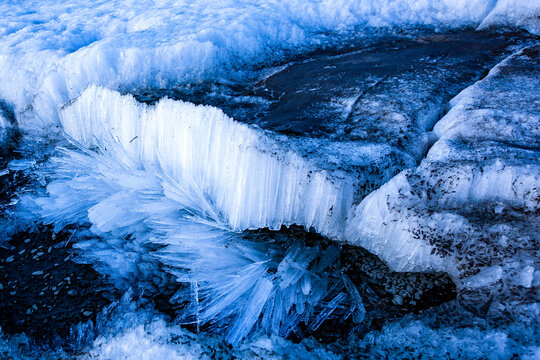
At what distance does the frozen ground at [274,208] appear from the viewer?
64.6 inches

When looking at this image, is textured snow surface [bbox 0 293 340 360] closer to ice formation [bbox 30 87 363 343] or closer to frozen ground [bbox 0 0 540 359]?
frozen ground [bbox 0 0 540 359]

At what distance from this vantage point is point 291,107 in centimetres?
268

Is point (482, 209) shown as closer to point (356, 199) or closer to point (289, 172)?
point (356, 199)

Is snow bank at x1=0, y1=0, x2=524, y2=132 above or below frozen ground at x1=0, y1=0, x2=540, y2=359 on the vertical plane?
above

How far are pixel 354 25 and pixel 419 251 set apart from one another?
3371 millimetres

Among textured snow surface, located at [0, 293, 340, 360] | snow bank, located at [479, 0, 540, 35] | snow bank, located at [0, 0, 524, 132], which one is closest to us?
textured snow surface, located at [0, 293, 340, 360]

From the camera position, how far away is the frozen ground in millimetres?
1640

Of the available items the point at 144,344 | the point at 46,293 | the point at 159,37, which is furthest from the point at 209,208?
the point at 159,37

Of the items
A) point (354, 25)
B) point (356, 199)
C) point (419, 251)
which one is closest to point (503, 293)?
point (419, 251)

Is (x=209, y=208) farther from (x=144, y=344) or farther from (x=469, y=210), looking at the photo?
(x=469, y=210)

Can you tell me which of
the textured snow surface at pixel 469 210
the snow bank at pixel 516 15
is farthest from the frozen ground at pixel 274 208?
the snow bank at pixel 516 15

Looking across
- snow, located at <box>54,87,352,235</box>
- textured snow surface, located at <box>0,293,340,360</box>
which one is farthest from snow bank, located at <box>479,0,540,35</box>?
textured snow surface, located at <box>0,293,340,360</box>

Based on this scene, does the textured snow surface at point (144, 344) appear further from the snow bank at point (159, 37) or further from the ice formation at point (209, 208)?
the snow bank at point (159, 37)

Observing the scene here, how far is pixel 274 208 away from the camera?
6.54 ft
